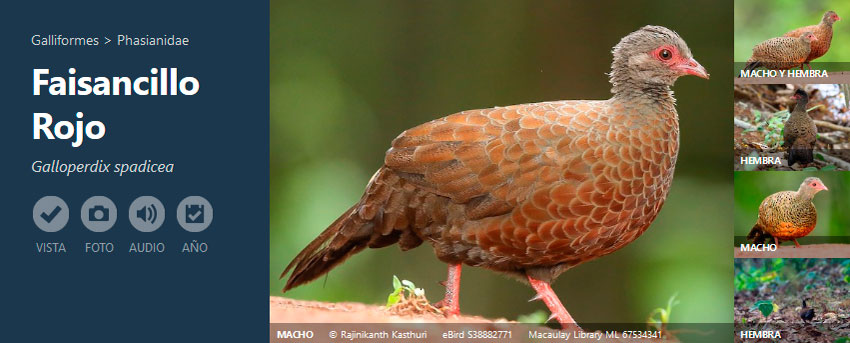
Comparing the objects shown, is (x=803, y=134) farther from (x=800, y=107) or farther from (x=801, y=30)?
(x=801, y=30)

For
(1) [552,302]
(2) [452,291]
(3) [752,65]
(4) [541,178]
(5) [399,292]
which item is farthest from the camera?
(3) [752,65]

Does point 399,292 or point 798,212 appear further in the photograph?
point 798,212

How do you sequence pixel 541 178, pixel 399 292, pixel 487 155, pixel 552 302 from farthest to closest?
1. pixel 552 302
2. pixel 399 292
3. pixel 487 155
4. pixel 541 178

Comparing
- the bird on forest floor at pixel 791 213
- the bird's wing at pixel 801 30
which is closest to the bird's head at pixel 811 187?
the bird on forest floor at pixel 791 213

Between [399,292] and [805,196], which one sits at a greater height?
[805,196]

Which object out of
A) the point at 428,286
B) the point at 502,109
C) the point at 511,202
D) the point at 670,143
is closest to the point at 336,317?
the point at 511,202

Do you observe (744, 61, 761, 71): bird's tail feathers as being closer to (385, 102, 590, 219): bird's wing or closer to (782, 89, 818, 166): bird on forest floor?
(782, 89, 818, 166): bird on forest floor

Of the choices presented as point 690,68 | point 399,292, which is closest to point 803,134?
point 690,68

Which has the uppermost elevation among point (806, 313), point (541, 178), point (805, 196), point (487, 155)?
point (487, 155)
